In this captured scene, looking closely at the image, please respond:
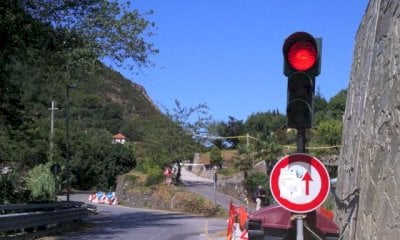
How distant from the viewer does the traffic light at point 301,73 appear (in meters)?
7.29

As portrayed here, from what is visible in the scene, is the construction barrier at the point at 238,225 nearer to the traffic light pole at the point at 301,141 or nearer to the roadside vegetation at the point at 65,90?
the roadside vegetation at the point at 65,90

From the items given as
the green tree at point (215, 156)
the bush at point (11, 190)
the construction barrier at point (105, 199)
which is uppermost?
the green tree at point (215, 156)

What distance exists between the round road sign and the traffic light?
428 millimetres

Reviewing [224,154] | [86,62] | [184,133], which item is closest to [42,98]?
[86,62]

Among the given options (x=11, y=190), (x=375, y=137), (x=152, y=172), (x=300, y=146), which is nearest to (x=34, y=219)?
(x=11, y=190)

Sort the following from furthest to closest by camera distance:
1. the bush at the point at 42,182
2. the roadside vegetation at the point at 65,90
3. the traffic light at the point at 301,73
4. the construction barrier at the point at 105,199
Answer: the construction barrier at the point at 105,199, the bush at the point at 42,182, the roadside vegetation at the point at 65,90, the traffic light at the point at 301,73

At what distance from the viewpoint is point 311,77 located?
7383 millimetres

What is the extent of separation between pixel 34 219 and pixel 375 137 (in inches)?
630

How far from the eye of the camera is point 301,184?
7066mm

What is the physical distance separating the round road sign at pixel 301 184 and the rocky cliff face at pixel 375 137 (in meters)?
0.62

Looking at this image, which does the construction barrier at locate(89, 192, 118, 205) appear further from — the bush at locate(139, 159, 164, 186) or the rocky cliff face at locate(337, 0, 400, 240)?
the rocky cliff face at locate(337, 0, 400, 240)

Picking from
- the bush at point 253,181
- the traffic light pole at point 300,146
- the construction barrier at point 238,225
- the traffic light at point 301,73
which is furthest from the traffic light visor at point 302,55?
the bush at point 253,181

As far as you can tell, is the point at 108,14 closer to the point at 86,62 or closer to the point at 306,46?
the point at 86,62

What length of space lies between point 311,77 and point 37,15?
767 inches
